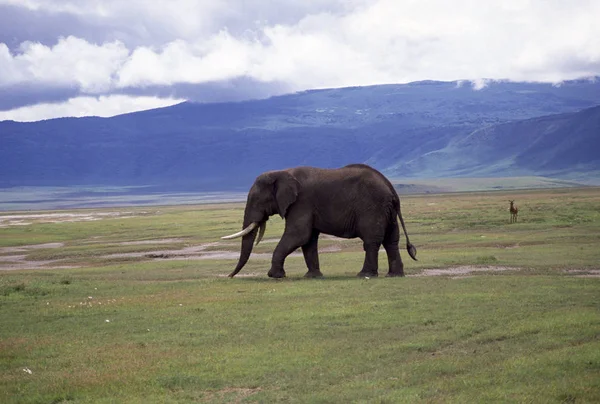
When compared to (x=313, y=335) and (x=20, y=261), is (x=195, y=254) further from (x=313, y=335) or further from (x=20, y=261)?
(x=313, y=335)

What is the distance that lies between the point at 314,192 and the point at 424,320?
37.8 feet

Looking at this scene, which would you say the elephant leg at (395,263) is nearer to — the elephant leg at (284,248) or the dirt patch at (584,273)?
the elephant leg at (284,248)

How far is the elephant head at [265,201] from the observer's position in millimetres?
29297

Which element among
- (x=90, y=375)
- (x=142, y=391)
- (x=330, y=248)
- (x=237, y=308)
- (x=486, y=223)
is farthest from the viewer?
(x=486, y=223)

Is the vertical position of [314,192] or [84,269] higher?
[314,192]

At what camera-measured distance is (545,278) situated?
25.2 meters

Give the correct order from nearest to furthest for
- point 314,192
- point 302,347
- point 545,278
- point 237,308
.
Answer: point 302,347, point 237,308, point 545,278, point 314,192

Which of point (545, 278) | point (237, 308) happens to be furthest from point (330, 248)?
point (237, 308)

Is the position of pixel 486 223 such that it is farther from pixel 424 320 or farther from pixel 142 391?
pixel 142 391

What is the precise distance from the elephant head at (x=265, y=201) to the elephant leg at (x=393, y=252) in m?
3.50

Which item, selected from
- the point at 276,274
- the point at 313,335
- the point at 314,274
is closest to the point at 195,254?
the point at 276,274

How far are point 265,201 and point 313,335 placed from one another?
13.1 metres

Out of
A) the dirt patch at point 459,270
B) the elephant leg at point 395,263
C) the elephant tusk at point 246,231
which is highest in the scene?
the elephant tusk at point 246,231

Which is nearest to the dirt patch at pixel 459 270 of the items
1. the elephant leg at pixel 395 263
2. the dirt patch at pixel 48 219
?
the elephant leg at pixel 395 263
